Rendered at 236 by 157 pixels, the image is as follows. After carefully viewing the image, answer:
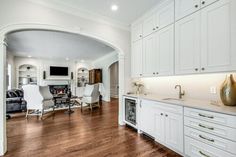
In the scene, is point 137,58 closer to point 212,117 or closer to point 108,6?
point 108,6

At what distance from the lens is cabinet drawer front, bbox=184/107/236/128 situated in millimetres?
1530

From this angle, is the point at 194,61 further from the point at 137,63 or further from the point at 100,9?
the point at 100,9

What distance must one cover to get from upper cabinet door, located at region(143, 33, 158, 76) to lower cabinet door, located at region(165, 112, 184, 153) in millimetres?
1134

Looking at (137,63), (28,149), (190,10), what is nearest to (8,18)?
(28,149)

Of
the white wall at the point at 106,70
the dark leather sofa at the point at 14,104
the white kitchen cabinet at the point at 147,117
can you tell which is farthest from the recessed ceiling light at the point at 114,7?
the dark leather sofa at the point at 14,104

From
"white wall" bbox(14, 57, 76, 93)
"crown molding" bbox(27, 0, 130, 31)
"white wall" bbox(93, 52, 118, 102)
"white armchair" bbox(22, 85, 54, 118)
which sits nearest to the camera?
"crown molding" bbox(27, 0, 130, 31)

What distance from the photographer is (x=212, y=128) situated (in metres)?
1.71

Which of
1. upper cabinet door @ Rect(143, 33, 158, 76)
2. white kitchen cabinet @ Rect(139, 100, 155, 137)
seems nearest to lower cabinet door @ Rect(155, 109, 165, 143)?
white kitchen cabinet @ Rect(139, 100, 155, 137)

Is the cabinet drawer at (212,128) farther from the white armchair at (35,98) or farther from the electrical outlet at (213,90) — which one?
the white armchair at (35,98)

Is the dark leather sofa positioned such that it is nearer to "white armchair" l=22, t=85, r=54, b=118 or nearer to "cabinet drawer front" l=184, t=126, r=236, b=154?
"white armchair" l=22, t=85, r=54, b=118

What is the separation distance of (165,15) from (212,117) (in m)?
2.13

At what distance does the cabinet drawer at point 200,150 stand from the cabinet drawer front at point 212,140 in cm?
5

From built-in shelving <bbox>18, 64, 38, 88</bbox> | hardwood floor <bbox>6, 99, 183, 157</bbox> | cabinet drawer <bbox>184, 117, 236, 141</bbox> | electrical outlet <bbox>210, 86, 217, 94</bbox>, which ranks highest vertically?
built-in shelving <bbox>18, 64, 38, 88</bbox>

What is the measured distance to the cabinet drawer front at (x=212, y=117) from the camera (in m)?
1.53
